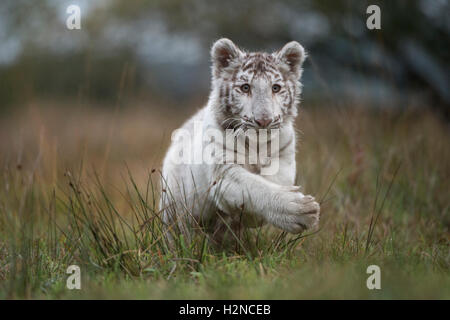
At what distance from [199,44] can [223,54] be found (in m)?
11.7

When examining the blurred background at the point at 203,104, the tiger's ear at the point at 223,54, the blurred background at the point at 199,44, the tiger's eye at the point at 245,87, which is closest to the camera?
the blurred background at the point at 203,104

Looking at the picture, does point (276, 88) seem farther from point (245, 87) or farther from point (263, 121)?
point (263, 121)

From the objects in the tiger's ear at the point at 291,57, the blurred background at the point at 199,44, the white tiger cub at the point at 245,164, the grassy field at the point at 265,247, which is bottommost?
the grassy field at the point at 265,247

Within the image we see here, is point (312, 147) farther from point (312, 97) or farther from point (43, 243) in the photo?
point (312, 97)

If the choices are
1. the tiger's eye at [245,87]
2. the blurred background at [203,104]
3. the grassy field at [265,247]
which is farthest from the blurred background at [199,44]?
the tiger's eye at [245,87]

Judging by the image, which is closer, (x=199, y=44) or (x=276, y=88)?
(x=276, y=88)

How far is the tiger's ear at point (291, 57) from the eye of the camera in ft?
15.7

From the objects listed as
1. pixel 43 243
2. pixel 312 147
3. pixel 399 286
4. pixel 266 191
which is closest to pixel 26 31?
pixel 312 147

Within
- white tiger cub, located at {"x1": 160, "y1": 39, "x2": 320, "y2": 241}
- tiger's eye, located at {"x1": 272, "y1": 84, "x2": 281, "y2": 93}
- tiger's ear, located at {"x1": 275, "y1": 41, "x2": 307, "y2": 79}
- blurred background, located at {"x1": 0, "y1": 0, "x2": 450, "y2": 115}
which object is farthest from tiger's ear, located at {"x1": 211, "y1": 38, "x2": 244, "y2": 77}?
blurred background, located at {"x1": 0, "y1": 0, "x2": 450, "y2": 115}

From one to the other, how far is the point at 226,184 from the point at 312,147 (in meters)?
3.65

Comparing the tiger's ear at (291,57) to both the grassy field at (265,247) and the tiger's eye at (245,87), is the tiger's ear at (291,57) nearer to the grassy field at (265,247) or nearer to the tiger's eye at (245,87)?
the tiger's eye at (245,87)

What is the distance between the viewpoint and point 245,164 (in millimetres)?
4336

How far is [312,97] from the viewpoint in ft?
46.0

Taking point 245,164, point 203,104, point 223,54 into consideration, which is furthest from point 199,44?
point 245,164
